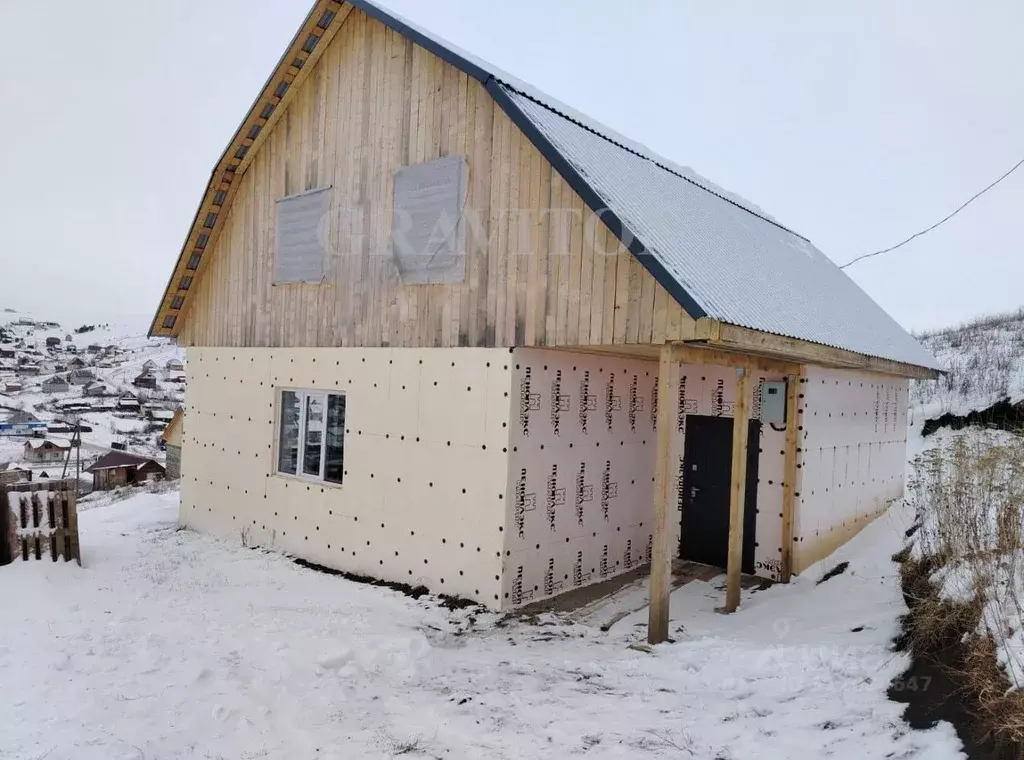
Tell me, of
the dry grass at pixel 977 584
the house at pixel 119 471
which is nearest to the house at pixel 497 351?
the dry grass at pixel 977 584

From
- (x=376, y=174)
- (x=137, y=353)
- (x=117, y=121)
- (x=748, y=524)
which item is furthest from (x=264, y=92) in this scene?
(x=137, y=353)

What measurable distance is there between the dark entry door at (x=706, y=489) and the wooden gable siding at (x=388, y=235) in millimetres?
3517

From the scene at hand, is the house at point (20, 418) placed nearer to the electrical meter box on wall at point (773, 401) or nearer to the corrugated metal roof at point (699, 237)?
the corrugated metal roof at point (699, 237)

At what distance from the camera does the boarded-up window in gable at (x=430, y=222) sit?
7.25 meters

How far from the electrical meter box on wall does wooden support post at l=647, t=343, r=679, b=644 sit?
2705 millimetres

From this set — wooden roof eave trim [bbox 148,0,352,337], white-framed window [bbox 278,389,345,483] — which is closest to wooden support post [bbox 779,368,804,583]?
white-framed window [bbox 278,389,345,483]

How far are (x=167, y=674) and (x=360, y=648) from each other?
4.83ft

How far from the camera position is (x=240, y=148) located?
9969 mm

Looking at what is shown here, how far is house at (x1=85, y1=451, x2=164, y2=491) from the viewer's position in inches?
1129

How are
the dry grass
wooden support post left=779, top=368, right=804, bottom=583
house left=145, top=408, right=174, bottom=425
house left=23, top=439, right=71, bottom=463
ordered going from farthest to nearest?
house left=145, top=408, right=174, bottom=425 → house left=23, top=439, right=71, bottom=463 → wooden support post left=779, top=368, right=804, bottom=583 → the dry grass

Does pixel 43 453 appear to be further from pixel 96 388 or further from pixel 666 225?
pixel 666 225

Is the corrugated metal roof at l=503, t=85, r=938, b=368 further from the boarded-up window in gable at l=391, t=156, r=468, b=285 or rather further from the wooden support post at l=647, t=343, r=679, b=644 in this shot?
the boarded-up window in gable at l=391, t=156, r=468, b=285

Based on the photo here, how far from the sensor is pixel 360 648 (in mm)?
5496

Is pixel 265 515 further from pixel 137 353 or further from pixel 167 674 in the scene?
pixel 137 353
